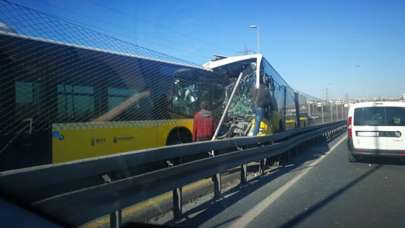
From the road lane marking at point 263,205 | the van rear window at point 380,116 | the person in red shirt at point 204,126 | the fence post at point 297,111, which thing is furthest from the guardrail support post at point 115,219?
the fence post at point 297,111

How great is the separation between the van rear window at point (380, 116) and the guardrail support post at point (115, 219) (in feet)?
29.3

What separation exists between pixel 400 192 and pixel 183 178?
14.1 ft

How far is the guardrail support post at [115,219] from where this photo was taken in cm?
462

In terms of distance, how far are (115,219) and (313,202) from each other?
3.56m

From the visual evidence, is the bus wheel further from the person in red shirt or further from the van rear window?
the van rear window

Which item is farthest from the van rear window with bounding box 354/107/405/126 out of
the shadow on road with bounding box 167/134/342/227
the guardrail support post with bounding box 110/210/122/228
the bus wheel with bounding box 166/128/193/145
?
the guardrail support post with bounding box 110/210/122/228

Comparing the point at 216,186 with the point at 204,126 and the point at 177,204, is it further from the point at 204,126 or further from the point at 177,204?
the point at 204,126

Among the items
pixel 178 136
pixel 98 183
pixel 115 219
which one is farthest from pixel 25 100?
pixel 178 136

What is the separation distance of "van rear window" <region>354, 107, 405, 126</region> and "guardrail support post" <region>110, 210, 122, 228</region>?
29.3 feet

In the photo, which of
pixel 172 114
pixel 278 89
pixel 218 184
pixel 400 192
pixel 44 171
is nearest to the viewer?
pixel 44 171

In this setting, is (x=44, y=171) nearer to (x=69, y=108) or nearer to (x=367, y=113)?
(x=69, y=108)

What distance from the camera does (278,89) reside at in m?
15.3

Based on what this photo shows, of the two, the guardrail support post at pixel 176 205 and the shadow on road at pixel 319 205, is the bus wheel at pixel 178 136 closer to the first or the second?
the shadow on road at pixel 319 205

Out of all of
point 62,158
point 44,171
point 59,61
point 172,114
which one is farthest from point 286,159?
point 44,171
